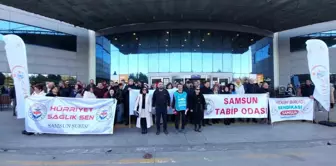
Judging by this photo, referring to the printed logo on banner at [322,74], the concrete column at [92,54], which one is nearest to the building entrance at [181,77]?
the concrete column at [92,54]

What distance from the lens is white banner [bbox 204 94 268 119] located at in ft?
32.3

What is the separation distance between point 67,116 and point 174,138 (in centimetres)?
377

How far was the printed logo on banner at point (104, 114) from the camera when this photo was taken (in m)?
8.33

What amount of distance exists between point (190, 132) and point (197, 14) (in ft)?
43.6

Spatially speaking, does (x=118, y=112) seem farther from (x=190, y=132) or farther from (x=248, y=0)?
(x=248, y=0)

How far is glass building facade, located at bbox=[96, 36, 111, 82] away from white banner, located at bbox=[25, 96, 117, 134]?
53.2 feet

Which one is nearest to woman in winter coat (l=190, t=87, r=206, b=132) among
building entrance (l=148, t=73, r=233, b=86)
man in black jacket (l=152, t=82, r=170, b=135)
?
man in black jacket (l=152, t=82, r=170, b=135)

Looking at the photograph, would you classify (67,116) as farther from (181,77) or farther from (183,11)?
(181,77)

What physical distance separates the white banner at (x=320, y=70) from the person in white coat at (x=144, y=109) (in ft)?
22.7

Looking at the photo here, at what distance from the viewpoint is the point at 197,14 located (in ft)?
63.9

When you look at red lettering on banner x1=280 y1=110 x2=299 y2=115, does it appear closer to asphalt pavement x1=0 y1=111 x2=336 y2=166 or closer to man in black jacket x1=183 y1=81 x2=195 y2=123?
asphalt pavement x1=0 y1=111 x2=336 y2=166

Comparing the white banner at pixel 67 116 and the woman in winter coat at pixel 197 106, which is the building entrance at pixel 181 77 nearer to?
the woman in winter coat at pixel 197 106

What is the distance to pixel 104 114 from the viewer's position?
839cm

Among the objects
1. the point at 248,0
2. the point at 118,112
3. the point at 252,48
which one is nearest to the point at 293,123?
the point at 118,112
